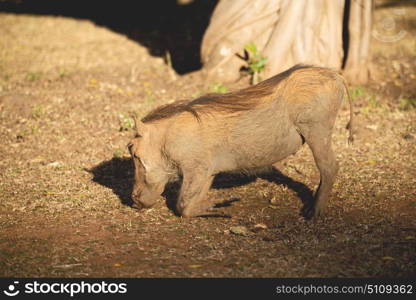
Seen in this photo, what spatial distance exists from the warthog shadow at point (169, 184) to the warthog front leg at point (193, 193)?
31cm

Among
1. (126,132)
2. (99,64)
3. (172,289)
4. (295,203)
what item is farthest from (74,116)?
(172,289)

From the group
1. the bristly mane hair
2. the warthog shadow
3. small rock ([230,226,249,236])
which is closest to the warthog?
the bristly mane hair

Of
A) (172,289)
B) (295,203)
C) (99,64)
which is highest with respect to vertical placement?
(99,64)

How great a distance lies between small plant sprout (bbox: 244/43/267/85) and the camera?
6.65m

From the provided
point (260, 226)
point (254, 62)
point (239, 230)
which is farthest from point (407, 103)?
point (239, 230)

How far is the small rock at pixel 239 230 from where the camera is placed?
→ 401 cm

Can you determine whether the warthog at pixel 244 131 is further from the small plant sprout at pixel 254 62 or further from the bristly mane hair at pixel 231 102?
the small plant sprout at pixel 254 62

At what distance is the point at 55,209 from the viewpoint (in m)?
4.55

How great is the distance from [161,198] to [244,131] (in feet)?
3.21

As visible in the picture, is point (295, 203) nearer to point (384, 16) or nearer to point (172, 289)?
point (172, 289)

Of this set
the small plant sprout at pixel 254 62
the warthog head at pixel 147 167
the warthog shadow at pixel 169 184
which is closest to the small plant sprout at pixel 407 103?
the small plant sprout at pixel 254 62

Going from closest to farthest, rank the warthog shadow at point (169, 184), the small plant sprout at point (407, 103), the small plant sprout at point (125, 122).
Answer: the warthog shadow at point (169, 184) → the small plant sprout at point (125, 122) → the small plant sprout at point (407, 103)

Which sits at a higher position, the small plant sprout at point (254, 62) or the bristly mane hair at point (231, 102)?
the small plant sprout at point (254, 62)

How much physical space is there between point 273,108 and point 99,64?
4395 mm
